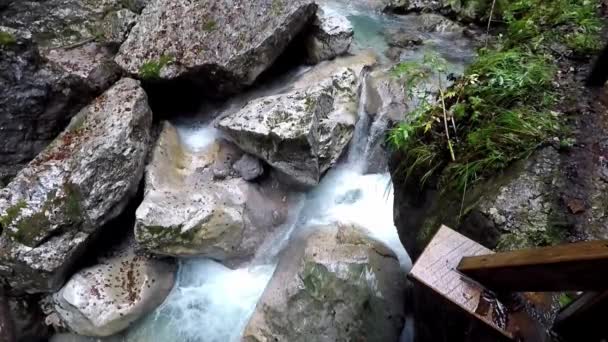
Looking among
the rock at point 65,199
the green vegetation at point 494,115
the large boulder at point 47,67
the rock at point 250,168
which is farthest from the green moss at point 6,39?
the green vegetation at point 494,115

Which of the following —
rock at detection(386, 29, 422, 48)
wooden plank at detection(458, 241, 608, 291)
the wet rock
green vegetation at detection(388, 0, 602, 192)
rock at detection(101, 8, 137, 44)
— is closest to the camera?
wooden plank at detection(458, 241, 608, 291)

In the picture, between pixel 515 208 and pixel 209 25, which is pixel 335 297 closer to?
pixel 515 208

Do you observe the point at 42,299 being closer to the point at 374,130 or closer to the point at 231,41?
the point at 231,41

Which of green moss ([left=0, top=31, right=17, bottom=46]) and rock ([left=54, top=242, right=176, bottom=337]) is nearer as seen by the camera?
rock ([left=54, top=242, right=176, bottom=337])

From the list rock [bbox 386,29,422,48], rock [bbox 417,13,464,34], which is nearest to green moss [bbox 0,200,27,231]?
rock [bbox 386,29,422,48]

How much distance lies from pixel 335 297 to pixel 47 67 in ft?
15.3

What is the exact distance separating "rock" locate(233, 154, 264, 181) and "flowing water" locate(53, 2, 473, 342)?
625 millimetres

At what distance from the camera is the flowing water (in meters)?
4.41

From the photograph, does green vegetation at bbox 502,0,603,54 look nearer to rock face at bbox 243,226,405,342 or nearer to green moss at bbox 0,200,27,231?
rock face at bbox 243,226,405,342

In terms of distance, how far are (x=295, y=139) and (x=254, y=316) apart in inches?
72.5

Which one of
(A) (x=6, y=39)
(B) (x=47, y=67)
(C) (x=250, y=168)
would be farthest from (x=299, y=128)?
(A) (x=6, y=39)

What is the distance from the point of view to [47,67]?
543cm

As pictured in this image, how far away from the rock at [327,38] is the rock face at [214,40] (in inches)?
21.9

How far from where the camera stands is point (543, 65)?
11.9ft
